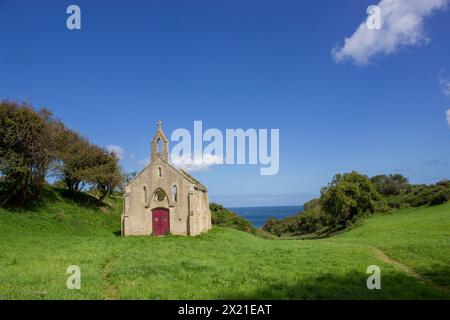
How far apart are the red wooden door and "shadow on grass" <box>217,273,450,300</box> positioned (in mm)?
22856

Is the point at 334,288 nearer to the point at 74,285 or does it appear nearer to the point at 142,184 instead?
the point at 74,285

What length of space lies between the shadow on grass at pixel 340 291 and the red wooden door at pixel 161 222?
22.9m

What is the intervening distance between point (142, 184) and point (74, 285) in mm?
23172

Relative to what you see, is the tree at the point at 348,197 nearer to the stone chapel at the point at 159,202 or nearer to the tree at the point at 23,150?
the stone chapel at the point at 159,202

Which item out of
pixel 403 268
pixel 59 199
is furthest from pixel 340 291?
pixel 59 199

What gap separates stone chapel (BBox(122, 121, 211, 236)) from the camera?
36375 millimetres

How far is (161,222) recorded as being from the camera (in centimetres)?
3659

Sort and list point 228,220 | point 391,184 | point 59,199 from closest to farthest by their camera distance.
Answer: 1. point 59,199
2. point 228,220
3. point 391,184

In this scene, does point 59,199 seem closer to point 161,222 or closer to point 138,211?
point 138,211

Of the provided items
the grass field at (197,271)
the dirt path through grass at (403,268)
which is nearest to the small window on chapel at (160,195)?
the grass field at (197,271)

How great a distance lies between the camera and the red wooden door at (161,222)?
3656cm

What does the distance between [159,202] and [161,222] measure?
1.96 meters
